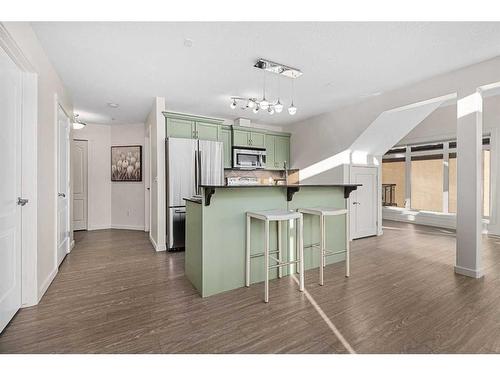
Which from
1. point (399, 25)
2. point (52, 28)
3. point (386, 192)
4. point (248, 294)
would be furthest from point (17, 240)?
point (386, 192)

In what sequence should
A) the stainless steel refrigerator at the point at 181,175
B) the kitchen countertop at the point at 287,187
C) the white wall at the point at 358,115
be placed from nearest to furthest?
1. the kitchen countertop at the point at 287,187
2. the white wall at the point at 358,115
3. the stainless steel refrigerator at the point at 181,175

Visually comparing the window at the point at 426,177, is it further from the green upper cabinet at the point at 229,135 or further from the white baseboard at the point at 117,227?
the white baseboard at the point at 117,227

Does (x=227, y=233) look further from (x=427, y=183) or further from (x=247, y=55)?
(x=427, y=183)

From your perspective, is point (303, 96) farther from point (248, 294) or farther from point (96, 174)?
point (96, 174)

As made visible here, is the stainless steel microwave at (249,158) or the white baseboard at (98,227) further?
the white baseboard at (98,227)

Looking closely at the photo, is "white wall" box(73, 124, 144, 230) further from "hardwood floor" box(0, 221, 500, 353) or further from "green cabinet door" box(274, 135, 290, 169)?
"green cabinet door" box(274, 135, 290, 169)

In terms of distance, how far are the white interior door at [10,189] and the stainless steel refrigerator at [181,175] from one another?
203cm

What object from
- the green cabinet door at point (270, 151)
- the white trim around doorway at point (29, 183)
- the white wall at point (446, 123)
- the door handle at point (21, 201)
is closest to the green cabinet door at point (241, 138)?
the green cabinet door at point (270, 151)

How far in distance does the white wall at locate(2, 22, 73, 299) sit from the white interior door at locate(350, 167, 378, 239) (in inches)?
186

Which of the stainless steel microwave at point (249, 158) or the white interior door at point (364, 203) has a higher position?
the stainless steel microwave at point (249, 158)

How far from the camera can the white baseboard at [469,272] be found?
2904 millimetres

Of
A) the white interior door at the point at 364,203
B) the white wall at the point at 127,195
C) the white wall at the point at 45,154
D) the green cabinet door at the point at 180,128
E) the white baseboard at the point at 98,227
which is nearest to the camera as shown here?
the white wall at the point at 45,154

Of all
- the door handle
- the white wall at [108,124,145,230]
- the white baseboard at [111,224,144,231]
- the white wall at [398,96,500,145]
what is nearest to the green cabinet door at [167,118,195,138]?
the white wall at [108,124,145,230]
